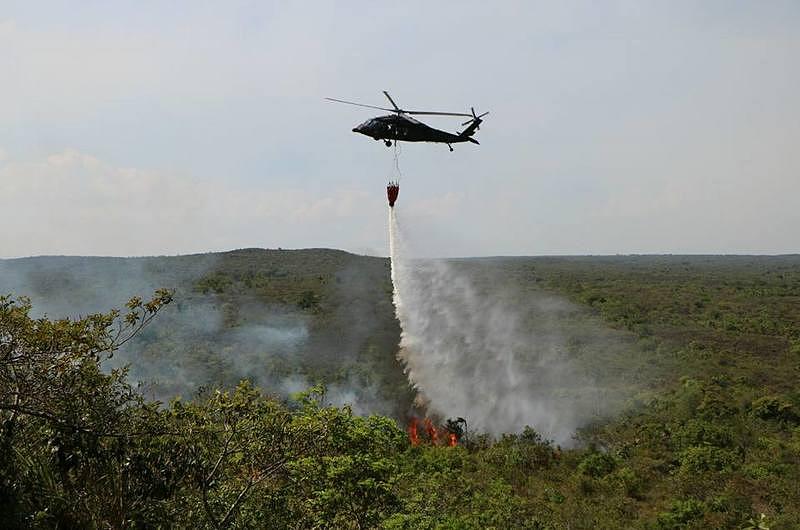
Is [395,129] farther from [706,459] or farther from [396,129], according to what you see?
[706,459]

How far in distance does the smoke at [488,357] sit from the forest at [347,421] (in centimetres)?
173

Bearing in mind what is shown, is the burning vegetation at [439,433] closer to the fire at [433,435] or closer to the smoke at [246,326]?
the fire at [433,435]

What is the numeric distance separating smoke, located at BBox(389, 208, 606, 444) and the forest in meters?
1.73

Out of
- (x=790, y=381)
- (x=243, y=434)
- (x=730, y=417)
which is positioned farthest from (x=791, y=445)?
(x=243, y=434)

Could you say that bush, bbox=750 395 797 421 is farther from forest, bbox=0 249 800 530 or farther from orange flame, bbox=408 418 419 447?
orange flame, bbox=408 418 419 447

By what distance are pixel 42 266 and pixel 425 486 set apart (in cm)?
11124

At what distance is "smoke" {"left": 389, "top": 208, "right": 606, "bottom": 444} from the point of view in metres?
48.5

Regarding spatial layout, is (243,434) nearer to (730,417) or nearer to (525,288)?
(730,417)

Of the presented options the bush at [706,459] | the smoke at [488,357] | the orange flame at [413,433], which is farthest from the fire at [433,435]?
the bush at [706,459]

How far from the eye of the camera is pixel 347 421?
23.2 m

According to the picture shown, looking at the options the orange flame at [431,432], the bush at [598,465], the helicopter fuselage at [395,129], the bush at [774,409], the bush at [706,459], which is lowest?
the orange flame at [431,432]

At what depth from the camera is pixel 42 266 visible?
4624 inches

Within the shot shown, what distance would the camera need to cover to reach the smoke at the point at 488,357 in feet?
159

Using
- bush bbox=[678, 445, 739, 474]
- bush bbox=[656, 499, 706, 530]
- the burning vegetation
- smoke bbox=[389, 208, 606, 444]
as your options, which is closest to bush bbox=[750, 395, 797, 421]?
bush bbox=[678, 445, 739, 474]
